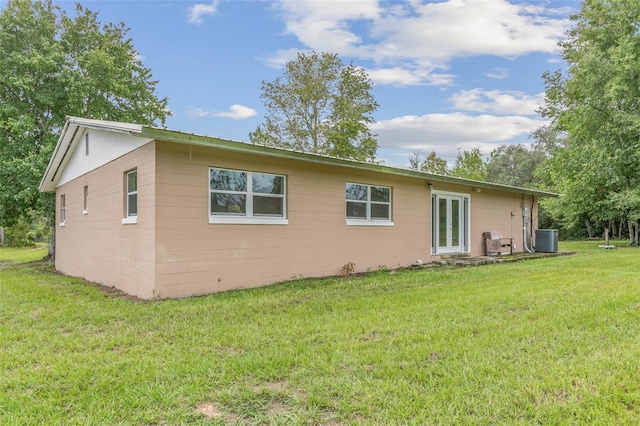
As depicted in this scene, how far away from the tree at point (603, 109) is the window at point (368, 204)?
12152mm

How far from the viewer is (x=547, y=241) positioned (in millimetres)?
15055

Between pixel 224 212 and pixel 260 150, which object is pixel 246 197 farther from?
pixel 260 150

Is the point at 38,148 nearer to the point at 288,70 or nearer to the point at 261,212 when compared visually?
the point at 261,212

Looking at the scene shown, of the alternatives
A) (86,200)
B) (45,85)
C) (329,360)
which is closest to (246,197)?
(329,360)

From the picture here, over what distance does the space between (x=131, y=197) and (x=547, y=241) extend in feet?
46.4

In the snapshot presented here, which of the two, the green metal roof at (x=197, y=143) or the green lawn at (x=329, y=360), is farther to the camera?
the green metal roof at (x=197, y=143)

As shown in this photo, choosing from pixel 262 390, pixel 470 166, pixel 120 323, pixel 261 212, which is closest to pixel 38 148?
pixel 261 212

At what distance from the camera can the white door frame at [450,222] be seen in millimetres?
11905

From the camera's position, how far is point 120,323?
5.13 m

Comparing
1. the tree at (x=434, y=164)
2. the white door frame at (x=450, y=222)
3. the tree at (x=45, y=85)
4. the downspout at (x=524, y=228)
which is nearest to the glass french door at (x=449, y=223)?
the white door frame at (x=450, y=222)

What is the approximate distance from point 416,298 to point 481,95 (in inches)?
725

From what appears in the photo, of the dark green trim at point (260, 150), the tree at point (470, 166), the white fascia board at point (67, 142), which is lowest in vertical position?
the dark green trim at point (260, 150)

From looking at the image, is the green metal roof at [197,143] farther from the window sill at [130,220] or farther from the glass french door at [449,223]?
the window sill at [130,220]

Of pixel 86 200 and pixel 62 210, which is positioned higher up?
pixel 86 200
